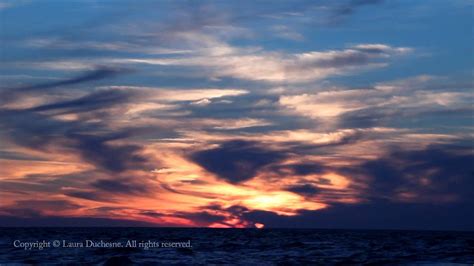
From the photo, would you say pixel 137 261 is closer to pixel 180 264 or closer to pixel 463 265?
pixel 180 264

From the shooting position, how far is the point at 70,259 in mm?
44844

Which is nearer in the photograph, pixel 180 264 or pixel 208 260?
pixel 180 264

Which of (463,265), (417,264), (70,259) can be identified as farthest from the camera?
(70,259)

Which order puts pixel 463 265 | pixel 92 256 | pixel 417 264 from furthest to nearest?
pixel 92 256, pixel 417 264, pixel 463 265

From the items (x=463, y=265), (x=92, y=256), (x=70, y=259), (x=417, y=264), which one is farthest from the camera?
(x=92, y=256)

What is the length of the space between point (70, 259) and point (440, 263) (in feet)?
88.0

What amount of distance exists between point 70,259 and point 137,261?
556 centimetres

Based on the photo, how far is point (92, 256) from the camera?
48062mm

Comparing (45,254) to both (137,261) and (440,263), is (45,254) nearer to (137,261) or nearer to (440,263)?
(137,261)

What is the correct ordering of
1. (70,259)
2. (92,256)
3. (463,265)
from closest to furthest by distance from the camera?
(463,265) < (70,259) < (92,256)

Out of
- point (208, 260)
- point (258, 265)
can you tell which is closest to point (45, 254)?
point (208, 260)

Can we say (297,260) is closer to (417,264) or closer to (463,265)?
(417,264)

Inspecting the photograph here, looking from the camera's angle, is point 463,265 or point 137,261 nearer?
point 463,265

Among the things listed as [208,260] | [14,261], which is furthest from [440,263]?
[14,261]
